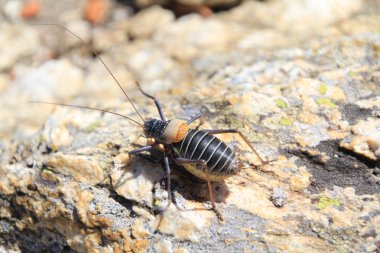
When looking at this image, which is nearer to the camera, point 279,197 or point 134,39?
point 279,197

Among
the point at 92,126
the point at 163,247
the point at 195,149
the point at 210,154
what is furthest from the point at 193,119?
the point at 163,247

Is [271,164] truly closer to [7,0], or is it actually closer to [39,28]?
[39,28]

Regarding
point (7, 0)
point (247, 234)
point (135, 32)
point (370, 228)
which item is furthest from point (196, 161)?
point (7, 0)

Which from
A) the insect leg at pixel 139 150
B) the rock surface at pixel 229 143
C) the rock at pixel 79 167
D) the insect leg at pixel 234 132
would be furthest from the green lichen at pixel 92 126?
the insect leg at pixel 234 132

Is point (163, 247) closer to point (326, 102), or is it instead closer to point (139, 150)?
point (139, 150)

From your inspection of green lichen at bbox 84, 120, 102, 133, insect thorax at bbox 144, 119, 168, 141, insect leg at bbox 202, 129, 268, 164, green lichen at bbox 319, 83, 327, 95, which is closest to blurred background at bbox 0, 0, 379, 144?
green lichen at bbox 84, 120, 102, 133

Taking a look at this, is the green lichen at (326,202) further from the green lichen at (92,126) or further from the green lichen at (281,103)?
the green lichen at (92,126)
